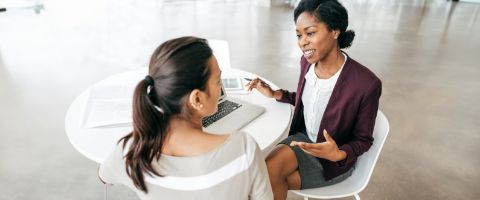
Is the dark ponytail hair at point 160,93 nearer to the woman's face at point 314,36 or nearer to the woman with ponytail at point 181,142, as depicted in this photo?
the woman with ponytail at point 181,142

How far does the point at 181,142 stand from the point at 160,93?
0.44ft

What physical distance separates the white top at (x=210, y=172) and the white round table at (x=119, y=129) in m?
0.37

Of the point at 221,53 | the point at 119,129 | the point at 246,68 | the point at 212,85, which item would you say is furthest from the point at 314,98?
the point at 246,68

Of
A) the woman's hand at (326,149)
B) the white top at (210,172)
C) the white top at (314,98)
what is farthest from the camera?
the white top at (314,98)

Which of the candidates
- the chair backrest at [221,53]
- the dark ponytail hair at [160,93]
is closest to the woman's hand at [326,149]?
Answer: the dark ponytail hair at [160,93]

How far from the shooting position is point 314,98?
4.99 feet

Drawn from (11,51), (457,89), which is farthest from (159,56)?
(11,51)

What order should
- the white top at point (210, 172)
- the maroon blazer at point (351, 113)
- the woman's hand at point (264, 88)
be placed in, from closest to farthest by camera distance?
the white top at point (210, 172), the maroon blazer at point (351, 113), the woman's hand at point (264, 88)

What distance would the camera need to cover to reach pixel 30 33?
5.00 metres

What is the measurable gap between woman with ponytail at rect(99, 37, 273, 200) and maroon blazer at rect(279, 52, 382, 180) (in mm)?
605

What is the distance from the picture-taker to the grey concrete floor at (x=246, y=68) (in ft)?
7.48

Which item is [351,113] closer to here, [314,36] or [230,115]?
[314,36]

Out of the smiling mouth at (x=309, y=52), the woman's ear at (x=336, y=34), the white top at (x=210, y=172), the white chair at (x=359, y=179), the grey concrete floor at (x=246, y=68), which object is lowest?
the grey concrete floor at (x=246, y=68)

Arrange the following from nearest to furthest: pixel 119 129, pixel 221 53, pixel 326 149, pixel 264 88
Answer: pixel 326 149
pixel 119 129
pixel 264 88
pixel 221 53
